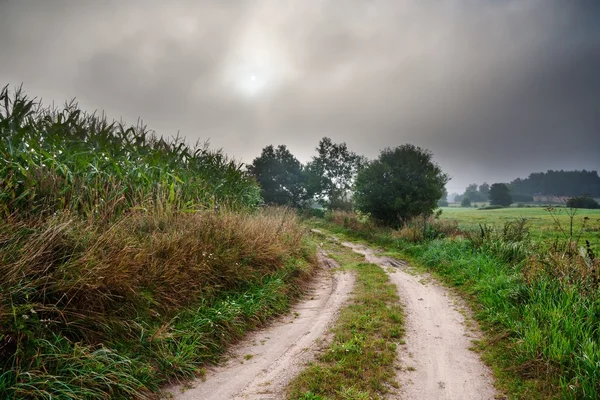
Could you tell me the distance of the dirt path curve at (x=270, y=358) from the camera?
3162 mm

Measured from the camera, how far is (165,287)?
422cm

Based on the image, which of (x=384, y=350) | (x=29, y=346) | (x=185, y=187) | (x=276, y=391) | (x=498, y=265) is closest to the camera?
(x=29, y=346)

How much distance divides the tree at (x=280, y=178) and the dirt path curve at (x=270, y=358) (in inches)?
1292

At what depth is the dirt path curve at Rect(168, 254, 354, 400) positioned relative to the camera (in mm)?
3162

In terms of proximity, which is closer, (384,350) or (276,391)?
(276,391)

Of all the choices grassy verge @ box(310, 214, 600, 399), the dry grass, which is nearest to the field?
grassy verge @ box(310, 214, 600, 399)

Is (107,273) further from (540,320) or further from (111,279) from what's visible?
(540,320)

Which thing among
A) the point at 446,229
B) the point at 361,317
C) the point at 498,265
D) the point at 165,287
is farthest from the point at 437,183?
the point at 165,287

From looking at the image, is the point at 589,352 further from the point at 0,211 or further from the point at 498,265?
the point at 0,211

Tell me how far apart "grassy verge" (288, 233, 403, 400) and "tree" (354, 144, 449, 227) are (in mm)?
12818

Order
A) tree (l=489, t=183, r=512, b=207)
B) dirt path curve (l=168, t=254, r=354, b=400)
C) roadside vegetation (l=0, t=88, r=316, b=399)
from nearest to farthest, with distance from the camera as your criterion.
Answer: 1. roadside vegetation (l=0, t=88, r=316, b=399)
2. dirt path curve (l=168, t=254, r=354, b=400)
3. tree (l=489, t=183, r=512, b=207)

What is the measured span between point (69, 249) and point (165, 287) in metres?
1.30

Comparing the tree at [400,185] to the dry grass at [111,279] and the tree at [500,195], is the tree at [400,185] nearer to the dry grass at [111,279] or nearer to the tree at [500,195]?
the dry grass at [111,279]

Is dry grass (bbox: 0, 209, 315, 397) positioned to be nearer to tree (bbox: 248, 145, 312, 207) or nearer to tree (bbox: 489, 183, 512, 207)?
tree (bbox: 248, 145, 312, 207)
